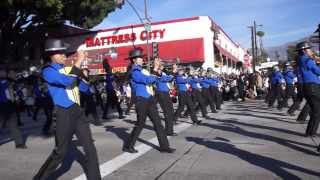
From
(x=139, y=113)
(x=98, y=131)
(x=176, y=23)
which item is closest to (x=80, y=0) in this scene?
(x=176, y=23)

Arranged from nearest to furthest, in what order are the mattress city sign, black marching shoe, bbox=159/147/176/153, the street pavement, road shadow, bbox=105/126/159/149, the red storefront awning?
the street pavement → black marching shoe, bbox=159/147/176/153 → road shadow, bbox=105/126/159/149 → the red storefront awning → the mattress city sign

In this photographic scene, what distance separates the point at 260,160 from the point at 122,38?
33.7m

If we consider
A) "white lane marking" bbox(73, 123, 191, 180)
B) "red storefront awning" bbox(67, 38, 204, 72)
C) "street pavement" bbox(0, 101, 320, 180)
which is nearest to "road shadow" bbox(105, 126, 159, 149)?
"street pavement" bbox(0, 101, 320, 180)

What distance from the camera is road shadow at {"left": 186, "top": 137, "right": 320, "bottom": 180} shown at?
23.7 ft

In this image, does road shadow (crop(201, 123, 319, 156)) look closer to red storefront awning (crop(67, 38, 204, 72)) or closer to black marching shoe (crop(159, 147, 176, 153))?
black marching shoe (crop(159, 147, 176, 153))

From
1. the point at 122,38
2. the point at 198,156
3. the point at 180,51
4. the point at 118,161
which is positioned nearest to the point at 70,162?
the point at 118,161

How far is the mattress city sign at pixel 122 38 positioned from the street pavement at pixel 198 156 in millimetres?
26421

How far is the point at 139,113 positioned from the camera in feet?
30.6

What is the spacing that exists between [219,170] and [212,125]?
6.48 m

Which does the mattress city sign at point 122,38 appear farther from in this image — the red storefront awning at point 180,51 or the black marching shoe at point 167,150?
the black marching shoe at point 167,150

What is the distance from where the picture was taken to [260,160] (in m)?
8.29

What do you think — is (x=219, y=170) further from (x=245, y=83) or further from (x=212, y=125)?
(x=245, y=83)

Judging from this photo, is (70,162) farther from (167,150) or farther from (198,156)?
(198,156)

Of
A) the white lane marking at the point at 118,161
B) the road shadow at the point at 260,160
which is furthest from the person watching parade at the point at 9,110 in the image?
the road shadow at the point at 260,160
